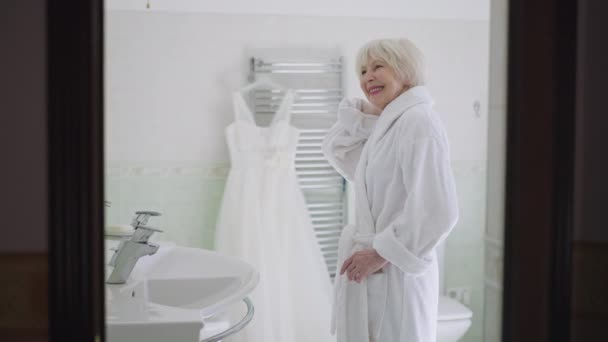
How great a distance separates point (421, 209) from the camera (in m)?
1.81

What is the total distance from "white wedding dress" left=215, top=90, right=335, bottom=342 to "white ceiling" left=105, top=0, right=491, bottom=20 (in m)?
0.47

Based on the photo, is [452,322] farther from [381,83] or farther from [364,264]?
[381,83]

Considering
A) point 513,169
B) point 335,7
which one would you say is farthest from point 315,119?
point 513,169

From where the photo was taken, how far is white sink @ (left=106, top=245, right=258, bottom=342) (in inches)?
57.9

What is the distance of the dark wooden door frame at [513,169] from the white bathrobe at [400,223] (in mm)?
683

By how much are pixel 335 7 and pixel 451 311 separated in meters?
1.68

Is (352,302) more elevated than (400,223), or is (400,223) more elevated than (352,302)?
(400,223)

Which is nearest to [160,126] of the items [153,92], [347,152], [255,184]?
Result: [153,92]

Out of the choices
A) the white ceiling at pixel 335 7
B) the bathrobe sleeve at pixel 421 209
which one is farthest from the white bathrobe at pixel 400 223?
the white ceiling at pixel 335 7

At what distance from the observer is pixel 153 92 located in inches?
128

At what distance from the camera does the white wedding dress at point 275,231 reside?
314cm

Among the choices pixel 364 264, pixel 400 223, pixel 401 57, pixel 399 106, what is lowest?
pixel 364 264

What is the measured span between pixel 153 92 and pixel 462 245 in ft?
6.12

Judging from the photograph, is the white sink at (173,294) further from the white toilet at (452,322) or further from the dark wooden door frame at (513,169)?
the white toilet at (452,322)
